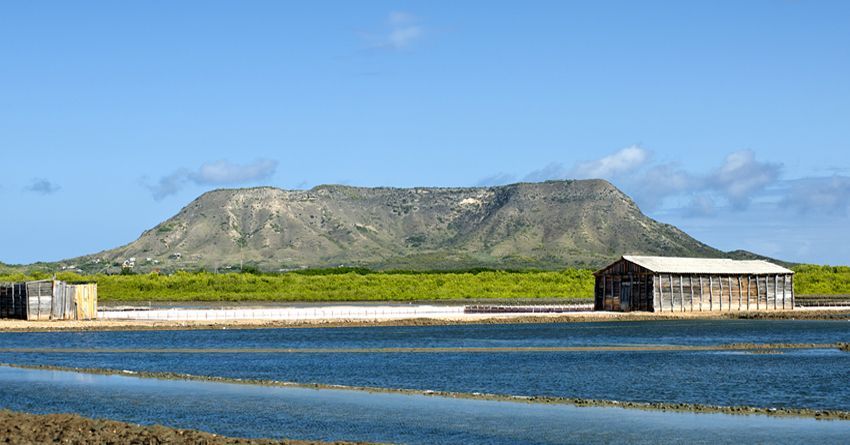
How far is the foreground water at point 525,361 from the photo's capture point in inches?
1410

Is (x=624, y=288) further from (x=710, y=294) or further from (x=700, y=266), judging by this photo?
(x=710, y=294)

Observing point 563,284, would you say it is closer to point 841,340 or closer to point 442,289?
point 442,289

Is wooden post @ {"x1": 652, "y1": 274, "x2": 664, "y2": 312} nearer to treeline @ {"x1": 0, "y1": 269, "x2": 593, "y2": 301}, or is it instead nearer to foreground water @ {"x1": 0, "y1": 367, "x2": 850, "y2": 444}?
treeline @ {"x1": 0, "y1": 269, "x2": 593, "y2": 301}

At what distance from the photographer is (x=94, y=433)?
2530 centimetres

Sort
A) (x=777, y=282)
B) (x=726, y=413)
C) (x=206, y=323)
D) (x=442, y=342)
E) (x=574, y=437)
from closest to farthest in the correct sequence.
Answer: (x=574, y=437) < (x=726, y=413) < (x=442, y=342) < (x=206, y=323) < (x=777, y=282)

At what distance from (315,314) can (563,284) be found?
2061 inches

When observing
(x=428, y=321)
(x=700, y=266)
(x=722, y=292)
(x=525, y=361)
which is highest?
(x=700, y=266)

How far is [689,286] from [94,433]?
220 feet

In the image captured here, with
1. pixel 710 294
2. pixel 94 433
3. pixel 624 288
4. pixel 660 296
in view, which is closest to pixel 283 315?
pixel 624 288

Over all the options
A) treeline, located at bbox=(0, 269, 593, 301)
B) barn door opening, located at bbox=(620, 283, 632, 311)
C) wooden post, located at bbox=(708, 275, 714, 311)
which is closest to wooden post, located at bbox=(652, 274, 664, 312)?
barn door opening, located at bbox=(620, 283, 632, 311)

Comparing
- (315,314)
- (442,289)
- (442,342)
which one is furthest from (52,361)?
(442,289)

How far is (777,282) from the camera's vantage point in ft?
300

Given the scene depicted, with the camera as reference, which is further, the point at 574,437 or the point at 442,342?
the point at 442,342

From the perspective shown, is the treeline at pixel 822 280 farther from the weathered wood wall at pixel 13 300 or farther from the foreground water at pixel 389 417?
the foreground water at pixel 389 417
